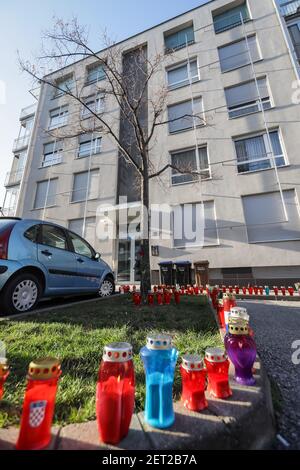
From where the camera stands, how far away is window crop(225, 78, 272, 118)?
1102 centimetres

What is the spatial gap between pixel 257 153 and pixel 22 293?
1120 cm

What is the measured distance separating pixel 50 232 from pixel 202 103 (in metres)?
12.1

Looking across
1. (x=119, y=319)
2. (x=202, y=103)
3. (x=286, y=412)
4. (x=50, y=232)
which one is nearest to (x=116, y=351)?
(x=286, y=412)

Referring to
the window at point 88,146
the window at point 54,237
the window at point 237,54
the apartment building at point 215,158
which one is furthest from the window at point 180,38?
the window at point 54,237

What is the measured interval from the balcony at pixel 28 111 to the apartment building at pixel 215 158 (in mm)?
6325

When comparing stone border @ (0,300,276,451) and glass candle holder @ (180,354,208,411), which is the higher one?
glass candle holder @ (180,354,208,411)

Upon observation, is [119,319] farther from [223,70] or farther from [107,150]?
[223,70]

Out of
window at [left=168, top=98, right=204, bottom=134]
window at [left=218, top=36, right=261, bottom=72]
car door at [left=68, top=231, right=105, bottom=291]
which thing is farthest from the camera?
window at [left=168, top=98, right=204, bottom=134]

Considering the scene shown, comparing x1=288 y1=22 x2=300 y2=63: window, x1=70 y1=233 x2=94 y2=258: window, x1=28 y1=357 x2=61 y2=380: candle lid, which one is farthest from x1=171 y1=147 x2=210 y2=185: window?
x1=28 y1=357 x2=61 y2=380: candle lid

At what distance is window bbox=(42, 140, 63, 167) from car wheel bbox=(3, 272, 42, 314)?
13887mm

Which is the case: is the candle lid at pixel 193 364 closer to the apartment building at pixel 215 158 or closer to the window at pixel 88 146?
the apartment building at pixel 215 158

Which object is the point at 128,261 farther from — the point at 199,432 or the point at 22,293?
the point at 199,432

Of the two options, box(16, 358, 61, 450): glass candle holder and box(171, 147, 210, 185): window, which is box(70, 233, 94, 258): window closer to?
box(16, 358, 61, 450): glass candle holder

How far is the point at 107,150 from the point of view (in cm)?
1371
